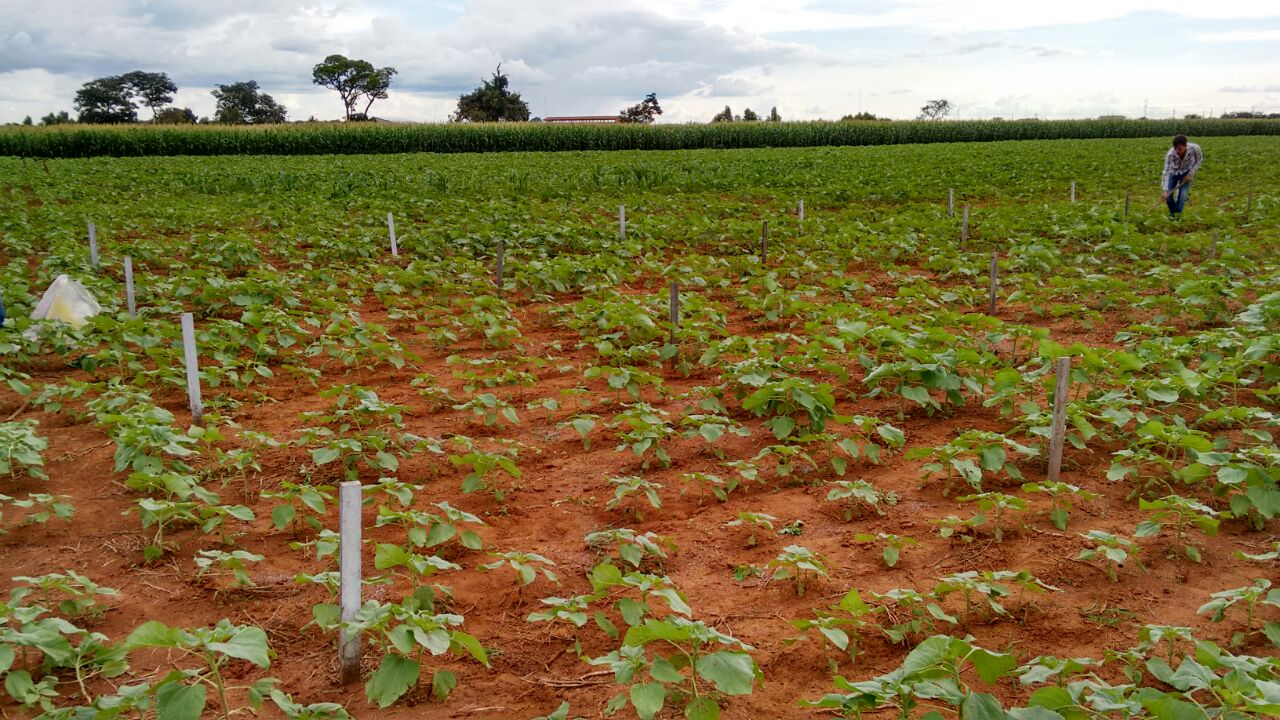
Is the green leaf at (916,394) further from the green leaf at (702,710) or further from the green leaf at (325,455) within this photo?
the green leaf at (325,455)

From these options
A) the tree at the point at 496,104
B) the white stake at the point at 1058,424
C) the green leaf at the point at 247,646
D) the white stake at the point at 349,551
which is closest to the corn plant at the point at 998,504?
the white stake at the point at 1058,424

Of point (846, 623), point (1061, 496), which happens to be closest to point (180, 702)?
point (846, 623)

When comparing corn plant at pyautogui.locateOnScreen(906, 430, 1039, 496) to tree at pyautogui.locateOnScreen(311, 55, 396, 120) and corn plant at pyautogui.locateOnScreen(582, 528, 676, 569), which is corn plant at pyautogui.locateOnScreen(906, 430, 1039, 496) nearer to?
corn plant at pyautogui.locateOnScreen(582, 528, 676, 569)

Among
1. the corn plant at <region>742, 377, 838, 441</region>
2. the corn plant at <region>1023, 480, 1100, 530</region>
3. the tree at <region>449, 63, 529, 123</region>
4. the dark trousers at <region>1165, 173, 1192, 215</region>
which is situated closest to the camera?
the corn plant at <region>1023, 480, 1100, 530</region>

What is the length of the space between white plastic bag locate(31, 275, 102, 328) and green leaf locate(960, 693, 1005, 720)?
814 centimetres

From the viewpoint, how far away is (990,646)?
315cm

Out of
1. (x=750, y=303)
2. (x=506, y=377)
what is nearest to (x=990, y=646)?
(x=506, y=377)

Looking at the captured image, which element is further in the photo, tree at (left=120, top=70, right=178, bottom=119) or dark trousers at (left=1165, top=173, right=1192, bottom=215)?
tree at (left=120, top=70, right=178, bottom=119)

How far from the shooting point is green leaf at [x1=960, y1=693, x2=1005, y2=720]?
2168 mm

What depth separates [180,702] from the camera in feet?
7.47

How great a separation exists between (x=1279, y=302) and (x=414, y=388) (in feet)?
22.0

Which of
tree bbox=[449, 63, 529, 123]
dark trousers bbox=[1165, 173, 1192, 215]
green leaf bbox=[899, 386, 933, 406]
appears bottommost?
green leaf bbox=[899, 386, 933, 406]

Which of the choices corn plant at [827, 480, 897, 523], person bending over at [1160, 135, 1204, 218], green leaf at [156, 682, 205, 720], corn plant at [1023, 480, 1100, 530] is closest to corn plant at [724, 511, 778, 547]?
corn plant at [827, 480, 897, 523]

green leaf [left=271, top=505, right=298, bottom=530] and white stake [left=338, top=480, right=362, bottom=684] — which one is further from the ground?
white stake [left=338, top=480, right=362, bottom=684]
